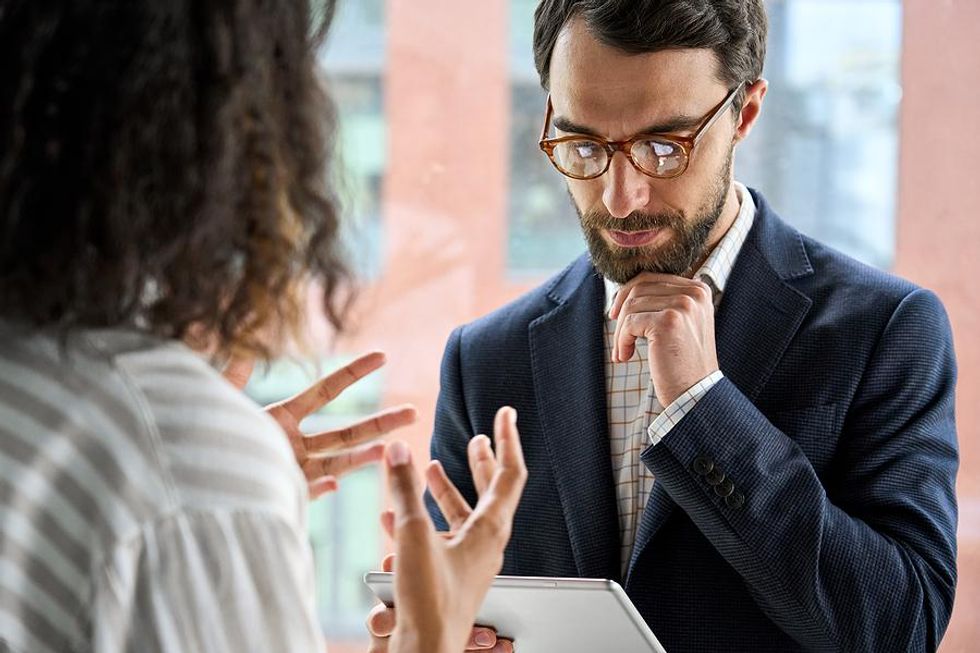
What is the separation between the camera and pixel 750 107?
77.0 inches

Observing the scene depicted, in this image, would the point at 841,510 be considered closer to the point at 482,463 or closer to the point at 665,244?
the point at 665,244

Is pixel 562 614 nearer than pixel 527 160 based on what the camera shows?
Yes

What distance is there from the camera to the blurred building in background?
281cm

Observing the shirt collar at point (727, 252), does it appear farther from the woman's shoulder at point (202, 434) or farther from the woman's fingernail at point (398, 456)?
the woman's shoulder at point (202, 434)

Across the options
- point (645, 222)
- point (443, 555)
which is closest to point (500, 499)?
point (443, 555)

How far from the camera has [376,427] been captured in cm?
139

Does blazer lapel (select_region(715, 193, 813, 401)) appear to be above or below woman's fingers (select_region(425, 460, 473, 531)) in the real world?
above

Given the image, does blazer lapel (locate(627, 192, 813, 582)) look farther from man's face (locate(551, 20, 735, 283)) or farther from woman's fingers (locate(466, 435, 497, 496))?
woman's fingers (locate(466, 435, 497, 496))

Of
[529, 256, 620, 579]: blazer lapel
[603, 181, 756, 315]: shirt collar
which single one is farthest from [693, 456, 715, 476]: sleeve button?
[603, 181, 756, 315]: shirt collar

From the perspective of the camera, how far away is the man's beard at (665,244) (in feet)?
6.03

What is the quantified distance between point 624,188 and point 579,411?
0.36 meters

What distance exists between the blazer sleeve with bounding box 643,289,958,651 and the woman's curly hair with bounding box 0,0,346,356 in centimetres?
91

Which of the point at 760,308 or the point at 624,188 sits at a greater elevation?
the point at 624,188

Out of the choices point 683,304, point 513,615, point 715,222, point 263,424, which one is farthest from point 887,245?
point 263,424
